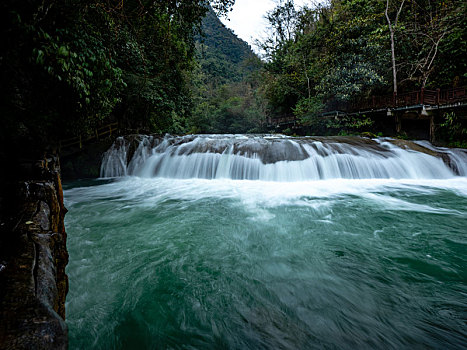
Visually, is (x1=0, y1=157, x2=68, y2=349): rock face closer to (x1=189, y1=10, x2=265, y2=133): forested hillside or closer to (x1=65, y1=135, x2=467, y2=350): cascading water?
(x1=65, y1=135, x2=467, y2=350): cascading water

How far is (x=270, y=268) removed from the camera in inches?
99.1

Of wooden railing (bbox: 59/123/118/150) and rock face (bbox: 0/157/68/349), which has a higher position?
wooden railing (bbox: 59/123/118/150)

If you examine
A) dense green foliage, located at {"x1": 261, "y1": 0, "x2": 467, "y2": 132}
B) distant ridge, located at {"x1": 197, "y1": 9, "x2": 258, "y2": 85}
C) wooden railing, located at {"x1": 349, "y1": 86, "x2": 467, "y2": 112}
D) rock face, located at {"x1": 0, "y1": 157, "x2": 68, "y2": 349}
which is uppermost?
distant ridge, located at {"x1": 197, "y1": 9, "x2": 258, "y2": 85}

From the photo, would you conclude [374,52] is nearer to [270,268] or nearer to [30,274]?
[270,268]

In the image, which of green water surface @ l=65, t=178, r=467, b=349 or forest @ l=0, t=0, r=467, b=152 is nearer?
green water surface @ l=65, t=178, r=467, b=349

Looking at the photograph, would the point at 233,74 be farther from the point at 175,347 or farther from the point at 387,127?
the point at 175,347

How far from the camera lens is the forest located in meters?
3.35

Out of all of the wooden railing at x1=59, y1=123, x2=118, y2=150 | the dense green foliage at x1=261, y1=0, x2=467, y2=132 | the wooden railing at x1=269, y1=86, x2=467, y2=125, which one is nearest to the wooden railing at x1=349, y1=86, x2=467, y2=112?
the wooden railing at x1=269, y1=86, x2=467, y2=125

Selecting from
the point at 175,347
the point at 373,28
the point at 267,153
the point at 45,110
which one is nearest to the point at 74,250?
the point at 175,347

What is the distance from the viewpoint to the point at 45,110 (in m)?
4.16

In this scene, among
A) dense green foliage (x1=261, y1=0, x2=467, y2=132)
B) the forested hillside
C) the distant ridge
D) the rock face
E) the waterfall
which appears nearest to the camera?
the rock face

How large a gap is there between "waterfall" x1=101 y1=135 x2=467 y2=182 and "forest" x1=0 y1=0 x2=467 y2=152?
228cm

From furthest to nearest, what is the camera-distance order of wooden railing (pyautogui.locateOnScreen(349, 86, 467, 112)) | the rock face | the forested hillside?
the forested hillside
wooden railing (pyautogui.locateOnScreen(349, 86, 467, 112))
the rock face

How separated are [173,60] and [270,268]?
39.7 ft
